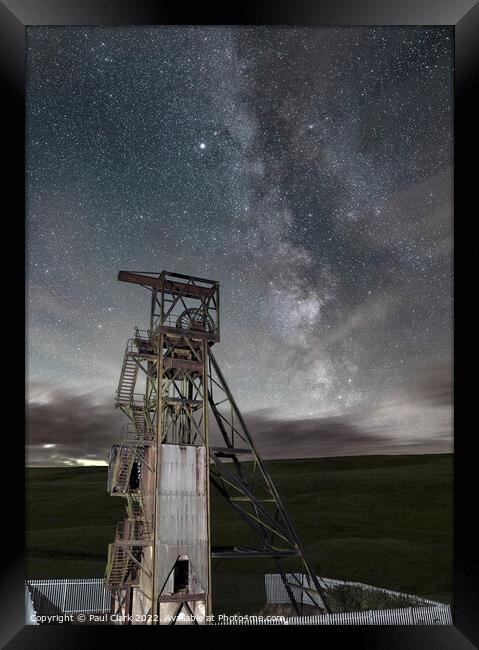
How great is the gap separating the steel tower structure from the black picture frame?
8365mm

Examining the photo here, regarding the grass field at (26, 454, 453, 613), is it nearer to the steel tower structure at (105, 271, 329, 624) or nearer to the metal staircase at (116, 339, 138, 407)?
the steel tower structure at (105, 271, 329, 624)

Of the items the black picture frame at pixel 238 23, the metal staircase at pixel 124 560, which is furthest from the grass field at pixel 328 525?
the black picture frame at pixel 238 23

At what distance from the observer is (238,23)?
9.92 meters

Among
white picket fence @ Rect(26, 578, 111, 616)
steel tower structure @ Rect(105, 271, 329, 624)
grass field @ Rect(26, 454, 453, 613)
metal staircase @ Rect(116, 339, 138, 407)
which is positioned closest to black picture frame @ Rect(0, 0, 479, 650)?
steel tower structure @ Rect(105, 271, 329, 624)

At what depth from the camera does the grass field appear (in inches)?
1398

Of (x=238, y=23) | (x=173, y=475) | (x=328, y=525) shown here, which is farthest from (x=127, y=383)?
(x=328, y=525)

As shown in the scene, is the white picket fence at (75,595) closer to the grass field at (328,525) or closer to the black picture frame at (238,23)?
the grass field at (328,525)

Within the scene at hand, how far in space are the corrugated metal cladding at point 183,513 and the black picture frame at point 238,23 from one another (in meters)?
8.73

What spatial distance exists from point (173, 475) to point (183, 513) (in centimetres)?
127

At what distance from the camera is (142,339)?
2248 centimetres

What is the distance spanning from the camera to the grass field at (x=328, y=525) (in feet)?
116

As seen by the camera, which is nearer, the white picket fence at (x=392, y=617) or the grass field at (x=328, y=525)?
the white picket fence at (x=392, y=617)
